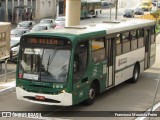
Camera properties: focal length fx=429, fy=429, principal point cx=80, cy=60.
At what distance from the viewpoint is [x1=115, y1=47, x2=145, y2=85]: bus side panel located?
16922mm

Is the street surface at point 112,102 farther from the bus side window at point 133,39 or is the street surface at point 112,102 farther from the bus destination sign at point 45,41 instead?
the bus destination sign at point 45,41

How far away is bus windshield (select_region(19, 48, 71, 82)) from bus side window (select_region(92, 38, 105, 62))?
170 cm

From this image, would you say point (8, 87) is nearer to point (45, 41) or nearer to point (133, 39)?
point (45, 41)

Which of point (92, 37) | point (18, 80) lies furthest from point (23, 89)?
point (92, 37)

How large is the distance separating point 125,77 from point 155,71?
17.1 ft

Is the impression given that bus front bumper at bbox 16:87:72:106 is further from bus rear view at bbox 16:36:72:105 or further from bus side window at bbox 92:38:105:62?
bus side window at bbox 92:38:105:62

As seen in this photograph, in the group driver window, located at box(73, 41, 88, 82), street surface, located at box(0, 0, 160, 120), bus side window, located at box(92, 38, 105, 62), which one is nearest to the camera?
driver window, located at box(73, 41, 88, 82)

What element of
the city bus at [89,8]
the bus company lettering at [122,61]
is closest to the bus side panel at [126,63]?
the bus company lettering at [122,61]

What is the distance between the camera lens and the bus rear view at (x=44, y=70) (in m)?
13.1

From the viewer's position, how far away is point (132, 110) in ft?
47.0

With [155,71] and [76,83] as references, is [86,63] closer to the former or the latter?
[76,83]

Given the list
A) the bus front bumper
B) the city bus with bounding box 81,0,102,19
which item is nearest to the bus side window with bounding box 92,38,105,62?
the bus front bumper

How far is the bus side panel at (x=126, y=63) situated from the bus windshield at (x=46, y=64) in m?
4.04

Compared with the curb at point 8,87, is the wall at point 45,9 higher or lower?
higher
